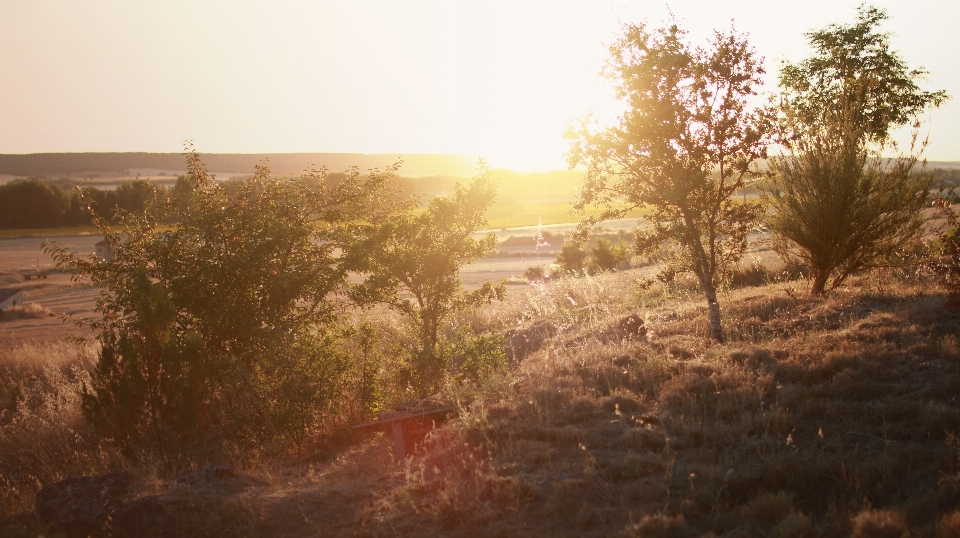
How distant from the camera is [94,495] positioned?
21.0 feet

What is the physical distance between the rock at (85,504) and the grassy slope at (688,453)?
101 cm

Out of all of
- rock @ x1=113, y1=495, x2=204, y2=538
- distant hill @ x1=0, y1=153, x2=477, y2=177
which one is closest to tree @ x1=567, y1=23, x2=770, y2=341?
rock @ x1=113, y1=495, x2=204, y2=538

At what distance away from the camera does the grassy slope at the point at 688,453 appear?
203 inches

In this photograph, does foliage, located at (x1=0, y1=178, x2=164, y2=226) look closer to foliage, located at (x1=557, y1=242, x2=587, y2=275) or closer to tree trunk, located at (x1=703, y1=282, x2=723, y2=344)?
foliage, located at (x1=557, y1=242, x2=587, y2=275)

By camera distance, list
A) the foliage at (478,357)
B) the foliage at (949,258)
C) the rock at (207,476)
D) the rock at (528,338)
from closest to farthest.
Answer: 1. the rock at (207,476)
2. the foliage at (949,258)
3. the foliage at (478,357)
4. the rock at (528,338)

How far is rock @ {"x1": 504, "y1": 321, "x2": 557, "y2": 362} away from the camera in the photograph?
12.9 meters

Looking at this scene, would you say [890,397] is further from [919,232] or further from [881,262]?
[919,232]

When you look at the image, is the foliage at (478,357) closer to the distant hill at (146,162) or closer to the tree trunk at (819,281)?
the tree trunk at (819,281)

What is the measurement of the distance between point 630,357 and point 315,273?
5.03 m

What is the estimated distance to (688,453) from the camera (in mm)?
6074

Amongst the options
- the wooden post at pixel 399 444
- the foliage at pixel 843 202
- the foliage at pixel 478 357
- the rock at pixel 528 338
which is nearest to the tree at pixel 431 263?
the foliage at pixel 478 357

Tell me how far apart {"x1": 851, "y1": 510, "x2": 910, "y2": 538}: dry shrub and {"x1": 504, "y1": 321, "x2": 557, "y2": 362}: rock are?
24.9ft

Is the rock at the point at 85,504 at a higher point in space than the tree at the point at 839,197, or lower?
lower

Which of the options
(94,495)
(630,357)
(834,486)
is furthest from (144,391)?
(834,486)
